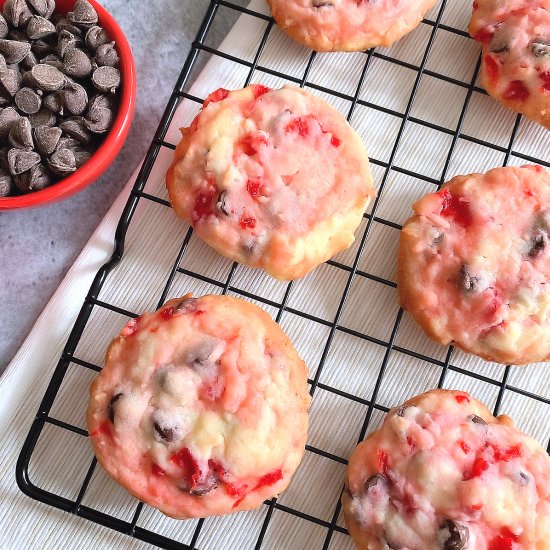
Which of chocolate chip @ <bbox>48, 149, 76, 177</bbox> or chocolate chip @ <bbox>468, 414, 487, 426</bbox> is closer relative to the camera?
chocolate chip @ <bbox>468, 414, 487, 426</bbox>

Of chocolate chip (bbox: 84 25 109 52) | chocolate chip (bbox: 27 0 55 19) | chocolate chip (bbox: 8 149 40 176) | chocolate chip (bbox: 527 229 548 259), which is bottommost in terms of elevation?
chocolate chip (bbox: 8 149 40 176)

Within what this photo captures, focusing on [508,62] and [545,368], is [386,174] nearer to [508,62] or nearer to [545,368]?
[508,62]

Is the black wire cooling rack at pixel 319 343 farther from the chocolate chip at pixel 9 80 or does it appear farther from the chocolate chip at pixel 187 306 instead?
the chocolate chip at pixel 9 80

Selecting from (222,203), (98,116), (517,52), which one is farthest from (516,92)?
(98,116)

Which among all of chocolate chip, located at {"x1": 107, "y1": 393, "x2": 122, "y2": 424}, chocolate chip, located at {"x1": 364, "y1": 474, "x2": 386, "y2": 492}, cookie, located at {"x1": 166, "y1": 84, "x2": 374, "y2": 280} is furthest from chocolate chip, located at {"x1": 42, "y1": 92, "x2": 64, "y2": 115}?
chocolate chip, located at {"x1": 364, "y1": 474, "x2": 386, "y2": 492}

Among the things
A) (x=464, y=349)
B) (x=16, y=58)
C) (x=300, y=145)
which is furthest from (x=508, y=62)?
(x=16, y=58)

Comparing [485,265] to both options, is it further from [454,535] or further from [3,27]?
[3,27]

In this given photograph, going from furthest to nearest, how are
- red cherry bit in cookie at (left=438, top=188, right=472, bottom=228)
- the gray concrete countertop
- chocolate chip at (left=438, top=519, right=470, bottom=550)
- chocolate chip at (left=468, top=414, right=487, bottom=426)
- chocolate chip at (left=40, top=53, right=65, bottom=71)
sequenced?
the gray concrete countertop → chocolate chip at (left=40, top=53, right=65, bottom=71) → red cherry bit in cookie at (left=438, top=188, right=472, bottom=228) → chocolate chip at (left=468, top=414, right=487, bottom=426) → chocolate chip at (left=438, top=519, right=470, bottom=550)

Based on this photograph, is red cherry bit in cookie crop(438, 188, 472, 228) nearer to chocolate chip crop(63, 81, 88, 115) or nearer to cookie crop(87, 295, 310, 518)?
cookie crop(87, 295, 310, 518)
